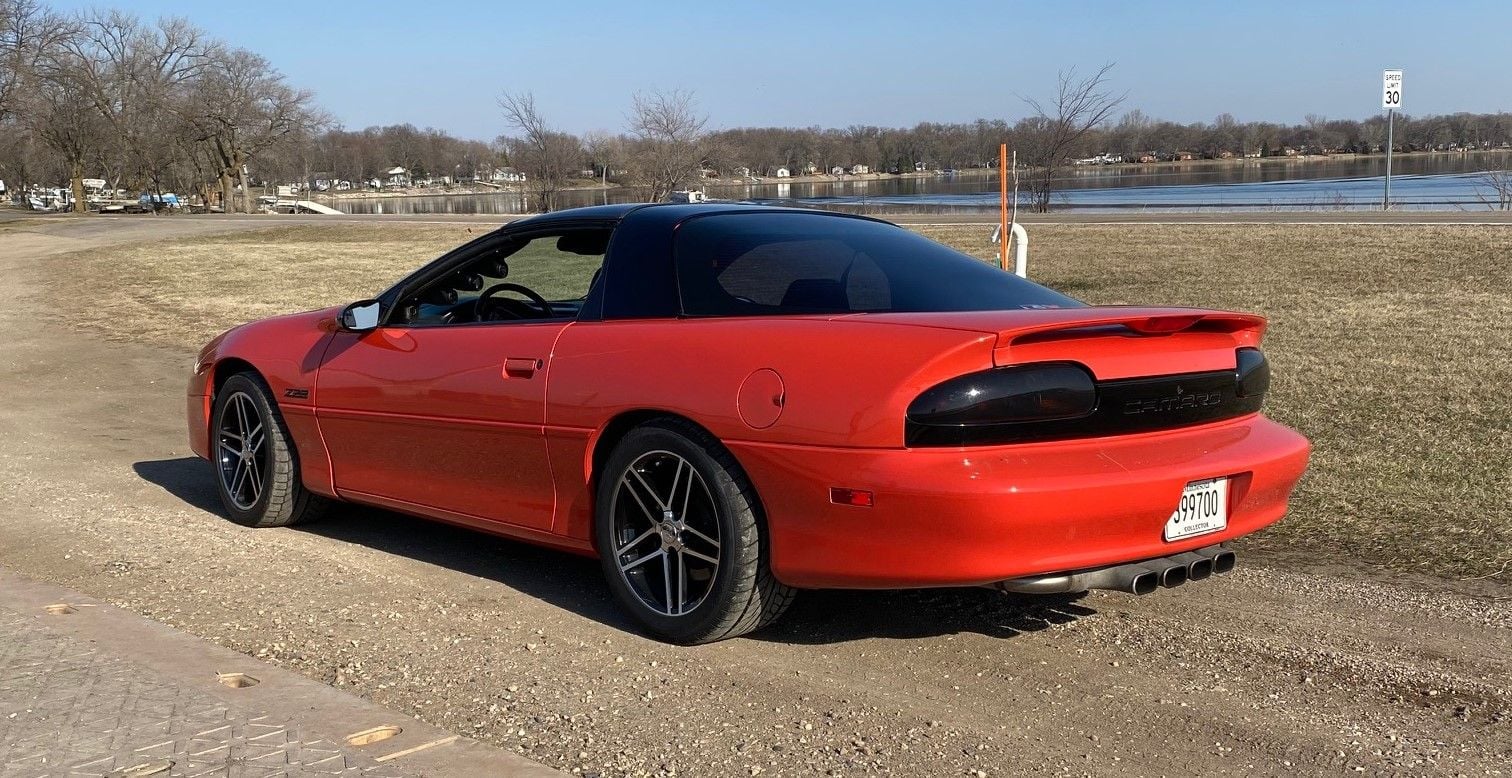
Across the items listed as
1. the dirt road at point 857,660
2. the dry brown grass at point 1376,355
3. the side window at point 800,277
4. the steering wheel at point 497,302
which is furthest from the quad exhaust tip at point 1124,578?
the steering wheel at point 497,302

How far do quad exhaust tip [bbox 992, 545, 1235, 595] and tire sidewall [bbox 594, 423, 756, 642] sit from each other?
0.79m

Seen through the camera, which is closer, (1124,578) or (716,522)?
(1124,578)

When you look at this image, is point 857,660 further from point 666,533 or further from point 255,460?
point 255,460

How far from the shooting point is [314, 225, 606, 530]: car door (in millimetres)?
4520

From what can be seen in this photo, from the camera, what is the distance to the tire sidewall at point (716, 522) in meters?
3.86

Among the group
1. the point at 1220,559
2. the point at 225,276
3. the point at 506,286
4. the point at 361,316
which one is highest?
the point at 506,286

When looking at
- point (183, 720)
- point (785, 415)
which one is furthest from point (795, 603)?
point (183, 720)

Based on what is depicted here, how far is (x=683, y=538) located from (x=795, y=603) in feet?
2.15

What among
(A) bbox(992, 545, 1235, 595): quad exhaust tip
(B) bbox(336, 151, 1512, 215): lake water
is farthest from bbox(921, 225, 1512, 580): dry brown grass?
(B) bbox(336, 151, 1512, 215): lake water

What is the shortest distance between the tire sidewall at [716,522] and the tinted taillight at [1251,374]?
158 centimetres

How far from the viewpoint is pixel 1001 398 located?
3.50 m

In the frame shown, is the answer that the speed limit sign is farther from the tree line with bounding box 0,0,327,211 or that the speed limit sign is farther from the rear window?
the tree line with bounding box 0,0,327,211

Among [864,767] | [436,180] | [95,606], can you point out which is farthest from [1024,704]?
[436,180]

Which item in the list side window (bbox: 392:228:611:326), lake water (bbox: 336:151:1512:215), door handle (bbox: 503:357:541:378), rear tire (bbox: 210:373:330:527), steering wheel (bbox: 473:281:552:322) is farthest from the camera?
lake water (bbox: 336:151:1512:215)
